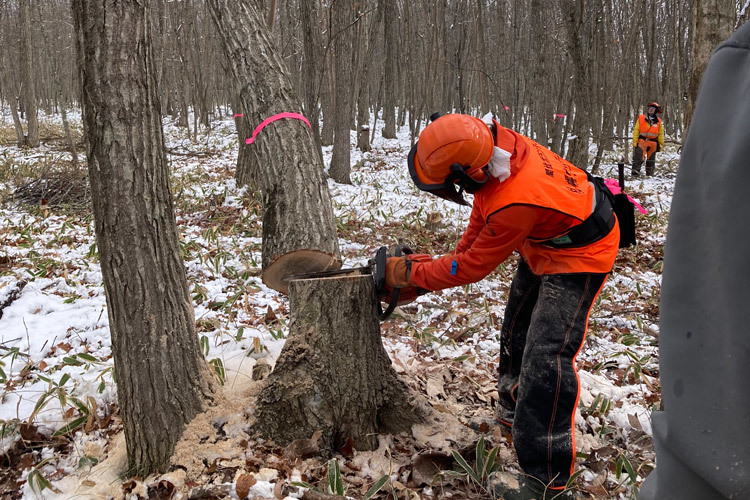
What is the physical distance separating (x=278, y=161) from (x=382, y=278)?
1044 mm

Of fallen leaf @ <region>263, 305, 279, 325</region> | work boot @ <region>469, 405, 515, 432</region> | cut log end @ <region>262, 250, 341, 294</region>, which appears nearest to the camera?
cut log end @ <region>262, 250, 341, 294</region>

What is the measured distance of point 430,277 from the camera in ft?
7.36

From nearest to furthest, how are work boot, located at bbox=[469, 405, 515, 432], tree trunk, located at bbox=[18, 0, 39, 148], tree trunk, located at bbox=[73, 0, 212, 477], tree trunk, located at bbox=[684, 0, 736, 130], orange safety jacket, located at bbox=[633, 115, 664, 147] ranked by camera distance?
tree trunk, located at bbox=[73, 0, 212, 477] → tree trunk, located at bbox=[684, 0, 736, 130] → work boot, located at bbox=[469, 405, 515, 432] → orange safety jacket, located at bbox=[633, 115, 664, 147] → tree trunk, located at bbox=[18, 0, 39, 148]

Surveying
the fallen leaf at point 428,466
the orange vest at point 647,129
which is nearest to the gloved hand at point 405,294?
the fallen leaf at point 428,466

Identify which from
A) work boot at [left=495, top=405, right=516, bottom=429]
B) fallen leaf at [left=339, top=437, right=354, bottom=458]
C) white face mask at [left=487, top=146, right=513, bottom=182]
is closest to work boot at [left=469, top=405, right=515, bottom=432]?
work boot at [left=495, top=405, right=516, bottom=429]

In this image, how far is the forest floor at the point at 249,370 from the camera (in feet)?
7.12

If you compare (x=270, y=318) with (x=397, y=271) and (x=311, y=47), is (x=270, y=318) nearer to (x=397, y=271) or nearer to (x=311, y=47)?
(x=397, y=271)

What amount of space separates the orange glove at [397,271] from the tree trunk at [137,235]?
3.28 feet

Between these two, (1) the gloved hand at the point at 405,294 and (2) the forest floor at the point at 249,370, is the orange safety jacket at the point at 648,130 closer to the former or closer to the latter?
(2) the forest floor at the point at 249,370

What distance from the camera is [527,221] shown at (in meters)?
2.17

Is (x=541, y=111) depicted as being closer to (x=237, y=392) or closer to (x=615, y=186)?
(x=615, y=186)

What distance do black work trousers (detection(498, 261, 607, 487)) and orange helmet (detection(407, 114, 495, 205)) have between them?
27.4 inches

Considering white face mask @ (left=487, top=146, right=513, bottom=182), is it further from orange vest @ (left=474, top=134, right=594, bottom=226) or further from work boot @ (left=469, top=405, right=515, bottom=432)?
work boot @ (left=469, top=405, right=515, bottom=432)

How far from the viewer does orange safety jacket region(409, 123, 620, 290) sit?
2164mm
